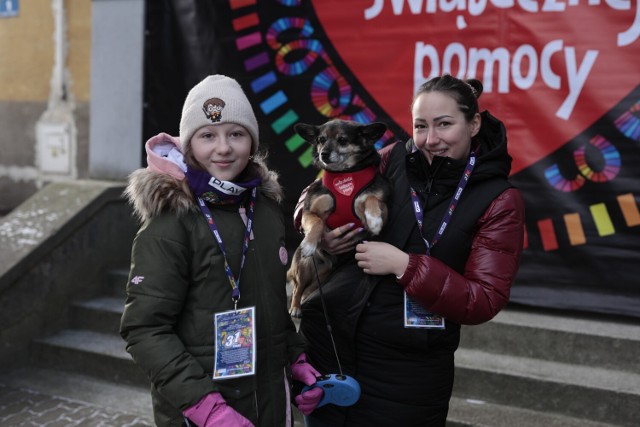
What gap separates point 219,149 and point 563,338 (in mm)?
3277

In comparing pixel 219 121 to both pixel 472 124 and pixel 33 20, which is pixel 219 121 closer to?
pixel 472 124

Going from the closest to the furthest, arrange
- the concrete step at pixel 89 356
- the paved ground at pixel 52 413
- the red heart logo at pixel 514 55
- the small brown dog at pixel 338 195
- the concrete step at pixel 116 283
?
the small brown dog at pixel 338 195 < the paved ground at pixel 52 413 < the red heart logo at pixel 514 55 < the concrete step at pixel 89 356 < the concrete step at pixel 116 283

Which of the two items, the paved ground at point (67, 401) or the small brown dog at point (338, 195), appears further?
the paved ground at point (67, 401)

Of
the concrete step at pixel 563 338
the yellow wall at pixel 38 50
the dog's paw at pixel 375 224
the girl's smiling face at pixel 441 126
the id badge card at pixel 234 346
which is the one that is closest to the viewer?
the id badge card at pixel 234 346

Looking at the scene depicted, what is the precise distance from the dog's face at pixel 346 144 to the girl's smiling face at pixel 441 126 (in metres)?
0.65

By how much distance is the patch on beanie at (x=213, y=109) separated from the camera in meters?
2.29

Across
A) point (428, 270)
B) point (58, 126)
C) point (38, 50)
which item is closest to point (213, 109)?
point (428, 270)

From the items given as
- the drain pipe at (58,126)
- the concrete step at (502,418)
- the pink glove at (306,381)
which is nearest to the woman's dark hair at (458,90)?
the pink glove at (306,381)

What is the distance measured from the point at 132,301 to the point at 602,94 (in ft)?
12.9

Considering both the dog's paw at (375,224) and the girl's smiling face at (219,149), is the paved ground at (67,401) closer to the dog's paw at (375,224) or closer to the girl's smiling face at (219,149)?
the dog's paw at (375,224)

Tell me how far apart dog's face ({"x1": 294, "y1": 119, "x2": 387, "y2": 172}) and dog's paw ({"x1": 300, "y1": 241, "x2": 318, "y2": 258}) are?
16.3 inches

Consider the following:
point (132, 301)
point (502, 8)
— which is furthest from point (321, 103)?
point (132, 301)

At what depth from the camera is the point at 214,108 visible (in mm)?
2295

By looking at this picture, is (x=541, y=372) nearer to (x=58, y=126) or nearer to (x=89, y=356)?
(x=89, y=356)
